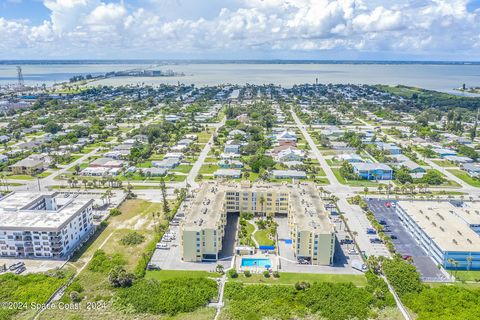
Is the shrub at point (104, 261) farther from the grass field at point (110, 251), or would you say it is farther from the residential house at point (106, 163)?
the residential house at point (106, 163)

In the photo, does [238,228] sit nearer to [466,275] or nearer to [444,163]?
[466,275]

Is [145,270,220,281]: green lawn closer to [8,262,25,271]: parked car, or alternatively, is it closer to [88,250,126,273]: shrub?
[88,250,126,273]: shrub

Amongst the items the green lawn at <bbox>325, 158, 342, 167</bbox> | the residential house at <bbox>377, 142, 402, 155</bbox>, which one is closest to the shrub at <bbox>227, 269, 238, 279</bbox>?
the green lawn at <bbox>325, 158, 342, 167</bbox>

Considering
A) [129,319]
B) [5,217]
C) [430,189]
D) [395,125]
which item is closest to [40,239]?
[5,217]

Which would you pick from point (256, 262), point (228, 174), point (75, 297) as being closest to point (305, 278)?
point (256, 262)

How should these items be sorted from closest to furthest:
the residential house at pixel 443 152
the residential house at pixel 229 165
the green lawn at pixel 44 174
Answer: the green lawn at pixel 44 174, the residential house at pixel 229 165, the residential house at pixel 443 152

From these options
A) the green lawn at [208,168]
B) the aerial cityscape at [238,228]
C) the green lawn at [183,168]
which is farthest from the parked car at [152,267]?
the green lawn at [183,168]

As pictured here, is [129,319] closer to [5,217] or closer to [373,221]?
[5,217]
